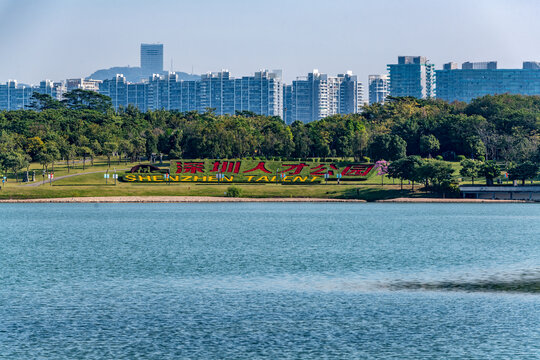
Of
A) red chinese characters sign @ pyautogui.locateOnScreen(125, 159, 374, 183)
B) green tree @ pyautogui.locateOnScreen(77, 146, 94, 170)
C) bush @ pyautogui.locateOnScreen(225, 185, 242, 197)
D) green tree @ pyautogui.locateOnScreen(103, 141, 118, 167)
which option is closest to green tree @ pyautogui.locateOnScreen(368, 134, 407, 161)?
red chinese characters sign @ pyautogui.locateOnScreen(125, 159, 374, 183)

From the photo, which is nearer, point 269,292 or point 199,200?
point 269,292

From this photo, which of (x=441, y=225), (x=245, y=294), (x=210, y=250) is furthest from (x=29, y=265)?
(x=441, y=225)

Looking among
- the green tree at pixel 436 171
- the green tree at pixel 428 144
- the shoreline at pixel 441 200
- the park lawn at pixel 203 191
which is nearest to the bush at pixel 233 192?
the park lawn at pixel 203 191

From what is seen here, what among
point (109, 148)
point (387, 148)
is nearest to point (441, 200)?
point (387, 148)

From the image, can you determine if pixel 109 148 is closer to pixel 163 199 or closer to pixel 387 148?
pixel 163 199

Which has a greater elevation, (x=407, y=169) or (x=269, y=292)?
(x=407, y=169)

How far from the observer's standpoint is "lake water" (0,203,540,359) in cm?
3494

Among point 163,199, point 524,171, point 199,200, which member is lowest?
point 199,200

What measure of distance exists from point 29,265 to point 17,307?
18.6 meters

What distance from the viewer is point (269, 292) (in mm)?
48062

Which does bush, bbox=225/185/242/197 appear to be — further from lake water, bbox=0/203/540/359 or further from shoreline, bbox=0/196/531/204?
lake water, bbox=0/203/540/359

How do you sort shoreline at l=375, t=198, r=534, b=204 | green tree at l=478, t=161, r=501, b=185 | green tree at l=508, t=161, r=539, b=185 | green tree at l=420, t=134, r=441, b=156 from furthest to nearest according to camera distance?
green tree at l=420, t=134, r=441, b=156 → green tree at l=478, t=161, r=501, b=185 → green tree at l=508, t=161, r=539, b=185 → shoreline at l=375, t=198, r=534, b=204

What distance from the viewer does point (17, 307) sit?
141 ft

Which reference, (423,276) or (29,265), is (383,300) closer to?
(423,276)
